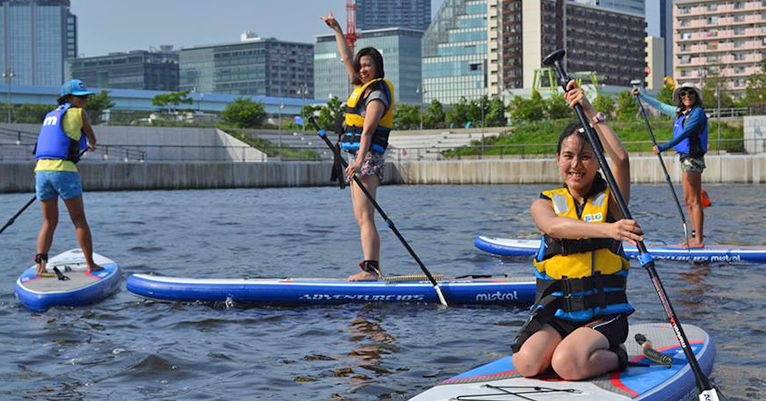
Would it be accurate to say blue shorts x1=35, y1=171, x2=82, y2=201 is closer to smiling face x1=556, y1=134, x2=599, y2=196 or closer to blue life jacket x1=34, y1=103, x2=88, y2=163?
blue life jacket x1=34, y1=103, x2=88, y2=163

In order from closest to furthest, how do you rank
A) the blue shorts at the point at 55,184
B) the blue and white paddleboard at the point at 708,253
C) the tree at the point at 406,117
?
the blue shorts at the point at 55,184, the blue and white paddleboard at the point at 708,253, the tree at the point at 406,117

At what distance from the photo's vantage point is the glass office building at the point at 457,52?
520ft

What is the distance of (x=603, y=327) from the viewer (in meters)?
5.21

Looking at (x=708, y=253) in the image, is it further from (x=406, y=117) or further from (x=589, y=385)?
(x=406, y=117)

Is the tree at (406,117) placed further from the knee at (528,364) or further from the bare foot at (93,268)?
the knee at (528,364)

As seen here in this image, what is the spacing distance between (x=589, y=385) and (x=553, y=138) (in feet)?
226

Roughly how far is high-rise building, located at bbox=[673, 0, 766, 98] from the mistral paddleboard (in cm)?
13073

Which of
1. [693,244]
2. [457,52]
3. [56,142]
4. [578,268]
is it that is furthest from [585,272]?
[457,52]

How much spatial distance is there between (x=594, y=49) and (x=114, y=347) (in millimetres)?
153408

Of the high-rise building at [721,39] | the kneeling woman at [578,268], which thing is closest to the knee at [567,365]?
the kneeling woman at [578,268]

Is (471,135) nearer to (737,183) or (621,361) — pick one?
(737,183)

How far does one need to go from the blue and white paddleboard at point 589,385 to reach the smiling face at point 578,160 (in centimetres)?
107

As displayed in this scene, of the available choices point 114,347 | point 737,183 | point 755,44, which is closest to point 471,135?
point 737,183

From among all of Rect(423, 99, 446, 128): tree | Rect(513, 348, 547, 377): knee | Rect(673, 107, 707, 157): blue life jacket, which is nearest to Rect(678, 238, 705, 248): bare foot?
Rect(673, 107, 707, 157): blue life jacket
